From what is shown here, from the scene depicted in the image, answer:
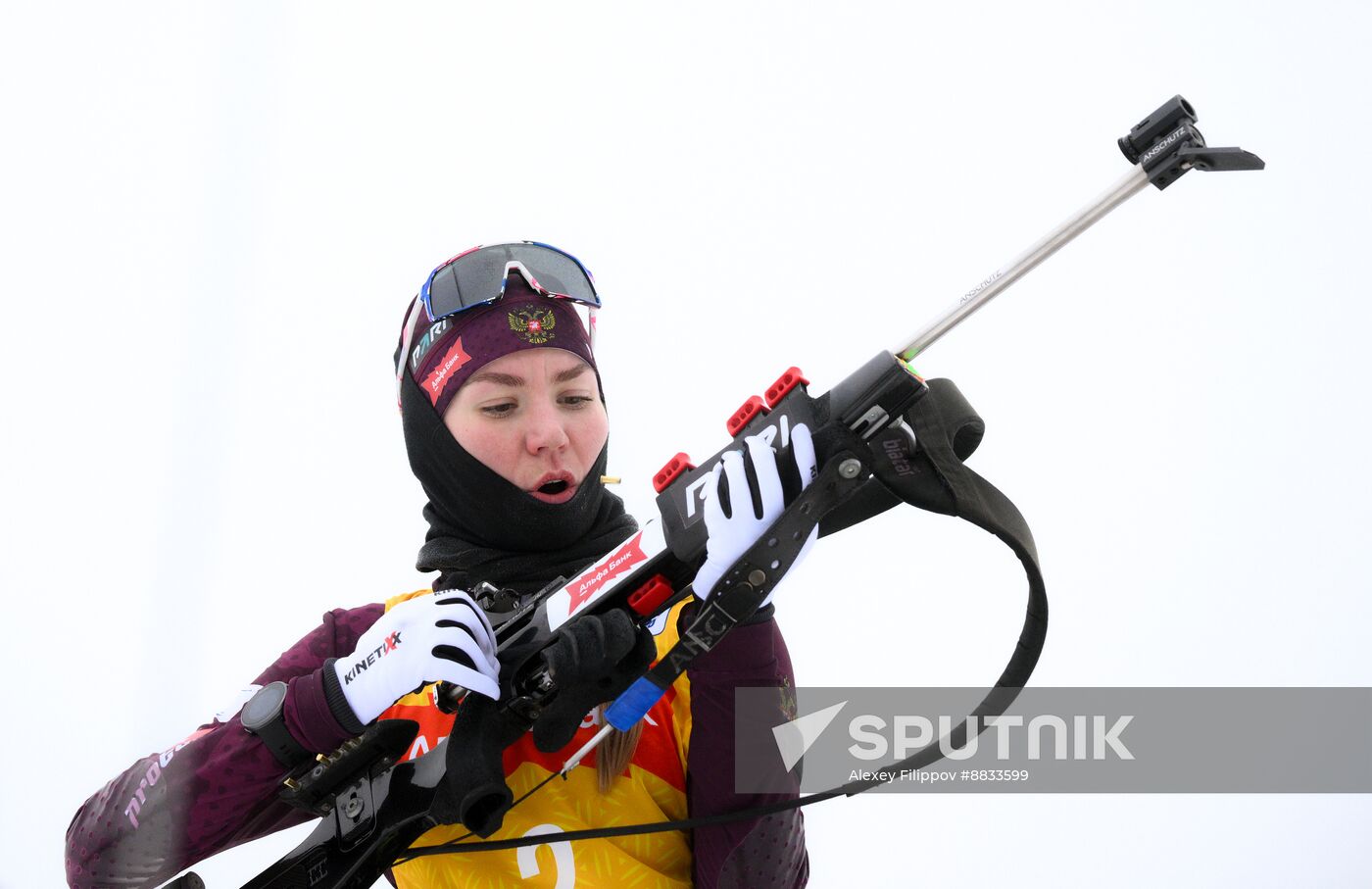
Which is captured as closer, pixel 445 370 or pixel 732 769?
pixel 732 769

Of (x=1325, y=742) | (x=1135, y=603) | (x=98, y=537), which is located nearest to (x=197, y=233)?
(x=98, y=537)

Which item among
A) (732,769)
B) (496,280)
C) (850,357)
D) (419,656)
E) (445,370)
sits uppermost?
(850,357)

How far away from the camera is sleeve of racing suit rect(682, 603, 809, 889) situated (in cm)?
119

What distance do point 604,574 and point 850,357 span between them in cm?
95

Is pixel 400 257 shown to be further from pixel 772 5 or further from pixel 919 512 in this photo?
pixel 919 512

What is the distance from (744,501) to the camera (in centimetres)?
107

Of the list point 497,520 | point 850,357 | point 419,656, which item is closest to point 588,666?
point 419,656

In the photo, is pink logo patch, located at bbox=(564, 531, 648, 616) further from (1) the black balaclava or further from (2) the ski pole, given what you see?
(2) the ski pole

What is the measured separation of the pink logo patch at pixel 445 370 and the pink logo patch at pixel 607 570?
33 cm

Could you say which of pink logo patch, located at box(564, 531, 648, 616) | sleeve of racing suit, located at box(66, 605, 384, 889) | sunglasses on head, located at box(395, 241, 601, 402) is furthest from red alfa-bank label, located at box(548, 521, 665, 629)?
sunglasses on head, located at box(395, 241, 601, 402)

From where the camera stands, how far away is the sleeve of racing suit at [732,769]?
3.91ft

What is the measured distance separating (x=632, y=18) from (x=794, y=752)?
1575mm

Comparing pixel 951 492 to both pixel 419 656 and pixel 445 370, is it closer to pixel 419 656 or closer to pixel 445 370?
pixel 419 656

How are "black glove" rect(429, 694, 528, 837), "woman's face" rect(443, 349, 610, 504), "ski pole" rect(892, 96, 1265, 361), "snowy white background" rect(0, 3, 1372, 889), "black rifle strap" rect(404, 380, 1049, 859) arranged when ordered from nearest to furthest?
1. "ski pole" rect(892, 96, 1265, 361)
2. "black rifle strap" rect(404, 380, 1049, 859)
3. "black glove" rect(429, 694, 528, 837)
4. "woman's face" rect(443, 349, 610, 504)
5. "snowy white background" rect(0, 3, 1372, 889)
